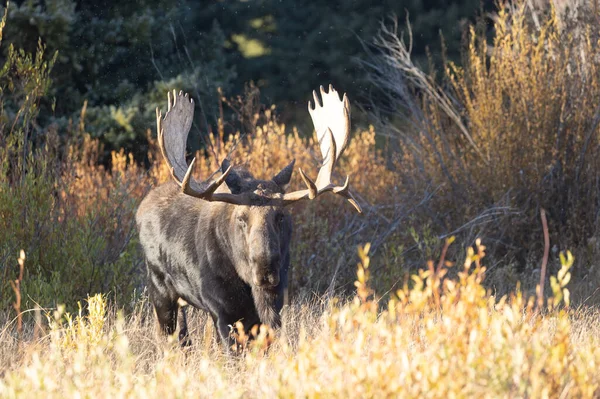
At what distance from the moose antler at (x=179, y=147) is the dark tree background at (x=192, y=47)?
178 cm

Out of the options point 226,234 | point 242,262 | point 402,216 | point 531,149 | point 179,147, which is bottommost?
point 402,216

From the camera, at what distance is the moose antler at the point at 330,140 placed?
5.35 m

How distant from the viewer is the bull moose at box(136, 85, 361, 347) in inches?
205

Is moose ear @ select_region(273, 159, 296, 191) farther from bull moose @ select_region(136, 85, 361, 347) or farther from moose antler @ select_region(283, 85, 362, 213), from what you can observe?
moose antler @ select_region(283, 85, 362, 213)

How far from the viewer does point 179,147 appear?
575 centimetres

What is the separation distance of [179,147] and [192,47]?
1020cm

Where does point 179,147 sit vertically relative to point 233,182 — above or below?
above

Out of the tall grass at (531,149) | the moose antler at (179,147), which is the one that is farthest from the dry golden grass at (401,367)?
the tall grass at (531,149)

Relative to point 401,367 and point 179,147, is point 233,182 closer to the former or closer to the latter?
point 179,147

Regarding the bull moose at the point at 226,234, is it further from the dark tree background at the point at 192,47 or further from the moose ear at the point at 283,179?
the dark tree background at the point at 192,47

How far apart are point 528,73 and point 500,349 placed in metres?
5.38

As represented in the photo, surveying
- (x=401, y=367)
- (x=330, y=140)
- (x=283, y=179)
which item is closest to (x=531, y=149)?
(x=330, y=140)

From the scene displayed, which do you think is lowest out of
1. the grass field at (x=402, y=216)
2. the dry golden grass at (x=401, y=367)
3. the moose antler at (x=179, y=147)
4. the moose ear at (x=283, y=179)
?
the grass field at (x=402, y=216)

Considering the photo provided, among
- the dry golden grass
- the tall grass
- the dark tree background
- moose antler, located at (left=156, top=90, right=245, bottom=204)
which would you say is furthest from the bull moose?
the tall grass
